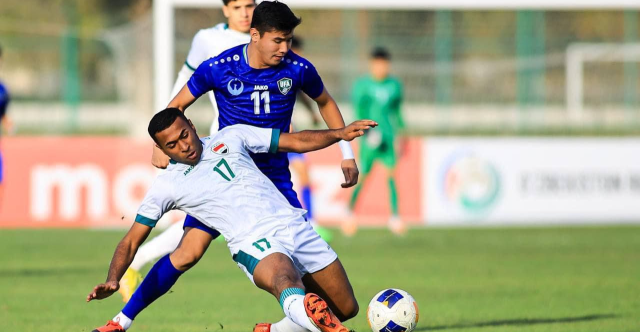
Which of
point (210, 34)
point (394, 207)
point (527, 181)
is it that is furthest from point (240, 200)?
point (527, 181)

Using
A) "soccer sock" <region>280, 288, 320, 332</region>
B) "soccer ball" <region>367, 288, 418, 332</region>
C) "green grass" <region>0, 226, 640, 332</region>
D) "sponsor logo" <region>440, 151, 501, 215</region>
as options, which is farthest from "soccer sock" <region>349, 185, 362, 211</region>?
"soccer sock" <region>280, 288, 320, 332</region>

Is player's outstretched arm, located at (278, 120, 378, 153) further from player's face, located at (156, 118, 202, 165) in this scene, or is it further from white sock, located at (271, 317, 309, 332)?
white sock, located at (271, 317, 309, 332)

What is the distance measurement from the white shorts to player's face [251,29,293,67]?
964 mm

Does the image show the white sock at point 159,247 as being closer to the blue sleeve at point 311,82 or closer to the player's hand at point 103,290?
the blue sleeve at point 311,82

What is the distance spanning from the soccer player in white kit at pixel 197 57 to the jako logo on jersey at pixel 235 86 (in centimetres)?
118

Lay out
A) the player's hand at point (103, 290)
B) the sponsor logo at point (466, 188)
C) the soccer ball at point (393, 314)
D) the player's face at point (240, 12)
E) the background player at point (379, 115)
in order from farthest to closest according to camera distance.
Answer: the sponsor logo at point (466, 188)
the background player at point (379, 115)
the player's face at point (240, 12)
the soccer ball at point (393, 314)
the player's hand at point (103, 290)

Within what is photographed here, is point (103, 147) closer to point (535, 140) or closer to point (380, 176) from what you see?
point (380, 176)

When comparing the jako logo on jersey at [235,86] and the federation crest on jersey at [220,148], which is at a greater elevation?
the jako logo on jersey at [235,86]

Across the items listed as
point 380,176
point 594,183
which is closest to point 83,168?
point 380,176

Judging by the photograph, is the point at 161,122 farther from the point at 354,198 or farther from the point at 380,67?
the point at 380,67

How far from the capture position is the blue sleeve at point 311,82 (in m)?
6.64

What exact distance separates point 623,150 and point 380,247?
5.21 metres

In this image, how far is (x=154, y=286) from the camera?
21.0 ft

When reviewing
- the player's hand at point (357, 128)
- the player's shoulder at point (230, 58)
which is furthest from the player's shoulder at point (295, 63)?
the player's hand at point (357, 128)
